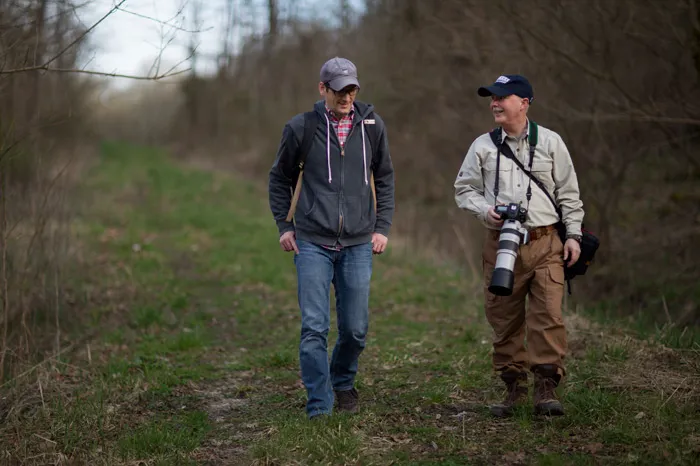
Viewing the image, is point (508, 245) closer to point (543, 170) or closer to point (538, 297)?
point (538, 297)

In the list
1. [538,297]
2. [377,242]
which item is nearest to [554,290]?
[538,297]

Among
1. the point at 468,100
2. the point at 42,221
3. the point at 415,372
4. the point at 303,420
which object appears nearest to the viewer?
the point at 303,420

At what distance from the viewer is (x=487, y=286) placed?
5.25 m

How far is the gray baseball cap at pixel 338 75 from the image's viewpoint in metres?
5.00

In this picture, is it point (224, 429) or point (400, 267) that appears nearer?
point (224, 429)

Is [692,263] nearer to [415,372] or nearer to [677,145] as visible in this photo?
[677,145]

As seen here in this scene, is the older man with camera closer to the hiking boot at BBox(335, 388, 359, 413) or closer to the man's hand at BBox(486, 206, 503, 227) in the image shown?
the man's hand at BBox(486, 206, 503, 227)

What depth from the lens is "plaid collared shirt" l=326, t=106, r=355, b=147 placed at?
5.22 m

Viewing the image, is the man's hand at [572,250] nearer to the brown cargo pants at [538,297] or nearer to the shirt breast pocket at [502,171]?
the brown cargo pants at [538,297]

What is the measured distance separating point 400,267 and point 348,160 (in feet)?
23.4

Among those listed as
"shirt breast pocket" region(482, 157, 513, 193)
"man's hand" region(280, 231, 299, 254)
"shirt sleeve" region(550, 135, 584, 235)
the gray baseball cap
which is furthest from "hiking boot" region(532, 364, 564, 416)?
the gray baseball cap

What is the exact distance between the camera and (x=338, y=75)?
16.5ft

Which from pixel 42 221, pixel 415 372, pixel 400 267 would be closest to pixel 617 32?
pixel 400 267

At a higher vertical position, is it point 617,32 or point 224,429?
point 617,32
